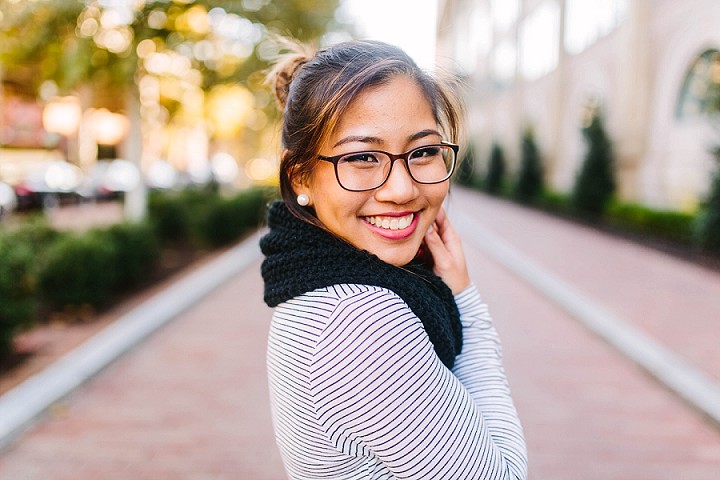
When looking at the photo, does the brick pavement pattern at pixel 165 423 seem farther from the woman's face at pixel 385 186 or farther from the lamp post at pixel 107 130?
the lamp post at pixel 107 130

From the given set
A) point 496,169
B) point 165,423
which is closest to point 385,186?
point 165,423

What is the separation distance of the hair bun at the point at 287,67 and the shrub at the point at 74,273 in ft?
20.8

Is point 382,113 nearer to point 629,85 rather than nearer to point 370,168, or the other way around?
point 370,168

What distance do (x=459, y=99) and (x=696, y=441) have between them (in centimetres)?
358

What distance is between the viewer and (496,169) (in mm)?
32688

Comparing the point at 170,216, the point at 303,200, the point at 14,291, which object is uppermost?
the point at 303,200

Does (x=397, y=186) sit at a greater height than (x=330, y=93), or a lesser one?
lesser

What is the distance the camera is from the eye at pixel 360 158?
45.8 inches

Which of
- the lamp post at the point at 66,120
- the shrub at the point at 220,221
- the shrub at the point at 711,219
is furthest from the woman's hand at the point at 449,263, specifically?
the lamp post at the point at 66,120

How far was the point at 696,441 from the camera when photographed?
13.1ft

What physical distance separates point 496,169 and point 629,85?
1627 cm

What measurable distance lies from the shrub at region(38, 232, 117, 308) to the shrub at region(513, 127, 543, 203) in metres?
19.9

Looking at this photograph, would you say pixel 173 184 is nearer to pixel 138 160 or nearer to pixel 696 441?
pixel 138 160

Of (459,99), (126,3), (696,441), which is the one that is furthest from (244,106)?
(459,99)
